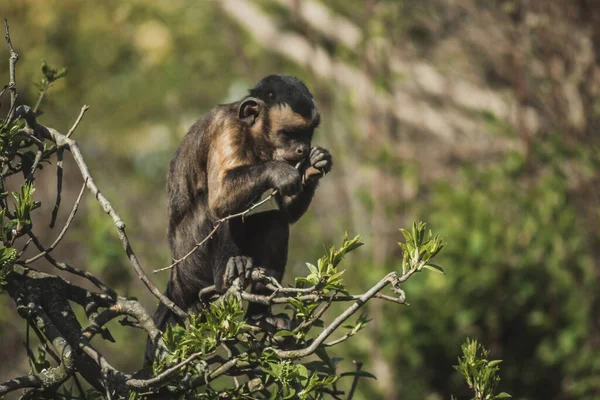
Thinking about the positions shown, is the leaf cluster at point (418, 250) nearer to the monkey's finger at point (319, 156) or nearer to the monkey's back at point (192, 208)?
the monkey's finger at point (319, 156)

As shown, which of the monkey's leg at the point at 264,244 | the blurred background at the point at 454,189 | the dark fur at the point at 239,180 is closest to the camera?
the dark fur at the point at 239,180

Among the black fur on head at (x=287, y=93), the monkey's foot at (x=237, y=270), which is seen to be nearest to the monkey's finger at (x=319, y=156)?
the black fur on head at (x=287, y=93)

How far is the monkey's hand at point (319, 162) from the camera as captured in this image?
15.4ft

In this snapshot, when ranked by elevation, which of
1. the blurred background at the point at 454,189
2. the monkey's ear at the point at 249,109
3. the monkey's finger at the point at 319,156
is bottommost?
the monkey's finger at the point at 319,156

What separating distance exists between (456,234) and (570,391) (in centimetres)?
221

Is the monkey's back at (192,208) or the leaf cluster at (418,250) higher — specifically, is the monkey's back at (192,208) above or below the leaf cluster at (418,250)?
above

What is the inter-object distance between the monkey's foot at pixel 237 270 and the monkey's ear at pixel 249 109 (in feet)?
3.13

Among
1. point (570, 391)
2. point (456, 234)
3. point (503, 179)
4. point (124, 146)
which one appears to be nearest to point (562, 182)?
point (503, 179)

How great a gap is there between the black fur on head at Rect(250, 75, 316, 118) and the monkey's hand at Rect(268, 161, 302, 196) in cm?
43

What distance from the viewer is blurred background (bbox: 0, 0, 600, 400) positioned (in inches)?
357

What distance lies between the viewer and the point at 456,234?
937 centimetres

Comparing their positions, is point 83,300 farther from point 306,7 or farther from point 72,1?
point 72,1

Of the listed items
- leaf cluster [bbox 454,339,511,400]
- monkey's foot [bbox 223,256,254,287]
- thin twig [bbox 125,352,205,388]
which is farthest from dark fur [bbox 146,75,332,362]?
leaf cluster [bbox 454,339,511,400]

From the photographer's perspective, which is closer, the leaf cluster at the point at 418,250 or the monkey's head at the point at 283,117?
the leaf cluster at the point at 418,250
